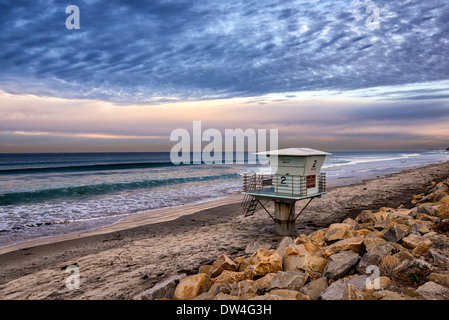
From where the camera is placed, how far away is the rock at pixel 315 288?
604cm

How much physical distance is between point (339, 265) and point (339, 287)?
0.97 metres

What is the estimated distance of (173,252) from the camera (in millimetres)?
12688

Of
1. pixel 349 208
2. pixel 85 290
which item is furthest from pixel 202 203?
pixel 85 290

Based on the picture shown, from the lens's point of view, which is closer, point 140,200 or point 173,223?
point 173,223

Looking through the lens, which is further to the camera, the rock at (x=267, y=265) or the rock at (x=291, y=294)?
the rock at (x=267, y=265)

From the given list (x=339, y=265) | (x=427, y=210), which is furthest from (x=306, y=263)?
(x=427, y=210)

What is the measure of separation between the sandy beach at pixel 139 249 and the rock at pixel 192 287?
225 centimetres

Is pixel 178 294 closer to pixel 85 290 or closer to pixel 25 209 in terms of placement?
pixel 85 290

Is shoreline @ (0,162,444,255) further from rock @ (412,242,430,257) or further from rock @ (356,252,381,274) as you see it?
rock @ (412,242,430,257)

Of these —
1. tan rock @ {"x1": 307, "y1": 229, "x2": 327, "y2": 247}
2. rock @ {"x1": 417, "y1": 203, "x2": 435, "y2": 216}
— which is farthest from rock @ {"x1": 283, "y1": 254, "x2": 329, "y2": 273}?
rock @ {"x1": 417, "y1": 203, "x2": 435, "y2": 216}

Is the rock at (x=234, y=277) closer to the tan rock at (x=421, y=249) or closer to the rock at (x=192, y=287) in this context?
the rock at (x=192, y=287)

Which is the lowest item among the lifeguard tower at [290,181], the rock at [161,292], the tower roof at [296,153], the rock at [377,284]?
the rock at [161,292]

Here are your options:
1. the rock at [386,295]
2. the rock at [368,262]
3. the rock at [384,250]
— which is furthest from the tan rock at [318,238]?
the rock at [386,295]
